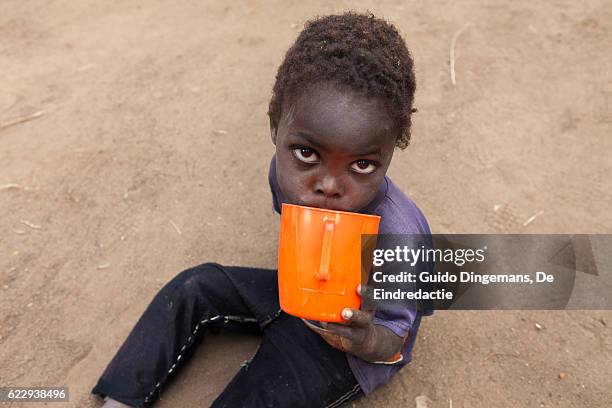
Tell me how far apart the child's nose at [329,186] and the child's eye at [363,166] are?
0.20 ft

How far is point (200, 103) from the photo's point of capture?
3.12 meters

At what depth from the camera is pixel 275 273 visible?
2045 mm

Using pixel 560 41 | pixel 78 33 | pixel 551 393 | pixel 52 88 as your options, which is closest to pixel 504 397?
pixel 551 393

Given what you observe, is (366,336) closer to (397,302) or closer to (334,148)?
(397,302)

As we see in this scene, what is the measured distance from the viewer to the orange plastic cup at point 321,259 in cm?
125

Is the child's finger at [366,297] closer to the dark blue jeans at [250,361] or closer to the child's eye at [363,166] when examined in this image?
the child's eye at [363,166]

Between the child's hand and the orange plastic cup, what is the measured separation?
0.03 metres

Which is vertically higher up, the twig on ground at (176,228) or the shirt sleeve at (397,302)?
the shirt sleeve at (397,302)

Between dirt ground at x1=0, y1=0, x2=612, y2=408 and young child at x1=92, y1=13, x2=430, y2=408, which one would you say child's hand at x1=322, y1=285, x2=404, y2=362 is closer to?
young child at x1=92, y1=13, x2=430, y2=408

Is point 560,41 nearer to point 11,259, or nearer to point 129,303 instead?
point 129,303

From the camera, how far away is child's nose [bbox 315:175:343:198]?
1.43 metres

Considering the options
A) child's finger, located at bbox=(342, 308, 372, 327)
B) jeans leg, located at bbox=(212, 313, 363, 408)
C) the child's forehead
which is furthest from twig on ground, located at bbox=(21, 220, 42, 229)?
child's finger, located at bbox=(342, 308, 372, 327)

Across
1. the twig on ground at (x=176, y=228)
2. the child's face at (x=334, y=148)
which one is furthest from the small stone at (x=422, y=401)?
the twig on ground at (x=176, y=228)

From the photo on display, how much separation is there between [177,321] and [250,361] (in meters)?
0.26
